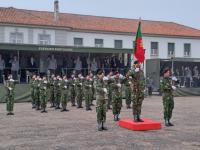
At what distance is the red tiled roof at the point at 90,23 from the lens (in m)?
41.8

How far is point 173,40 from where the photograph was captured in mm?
50594

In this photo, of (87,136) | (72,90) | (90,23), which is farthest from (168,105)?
(90,23)

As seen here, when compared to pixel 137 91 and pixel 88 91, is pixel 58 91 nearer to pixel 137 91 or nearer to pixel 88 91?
pixel 88 91

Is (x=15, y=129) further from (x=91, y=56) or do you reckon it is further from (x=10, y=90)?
(x=91, y=56)

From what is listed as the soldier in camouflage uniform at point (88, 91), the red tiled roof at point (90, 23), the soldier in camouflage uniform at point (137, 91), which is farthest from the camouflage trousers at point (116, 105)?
the red tiled roof at point (90, 23)

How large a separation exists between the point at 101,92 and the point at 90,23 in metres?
34.1

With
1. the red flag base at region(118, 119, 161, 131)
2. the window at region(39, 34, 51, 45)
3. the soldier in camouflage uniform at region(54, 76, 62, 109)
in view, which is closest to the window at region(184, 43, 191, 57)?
the window at region(39, 34, 51, 45)

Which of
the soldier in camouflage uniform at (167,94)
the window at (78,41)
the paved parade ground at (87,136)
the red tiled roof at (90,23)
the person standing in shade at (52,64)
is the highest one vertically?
the red tiled roof at (90,23)

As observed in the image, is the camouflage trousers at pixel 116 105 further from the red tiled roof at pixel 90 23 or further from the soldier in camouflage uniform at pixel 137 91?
the red tiled roof at pixel 90 23

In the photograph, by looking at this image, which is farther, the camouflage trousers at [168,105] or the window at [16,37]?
the window at [16,37]

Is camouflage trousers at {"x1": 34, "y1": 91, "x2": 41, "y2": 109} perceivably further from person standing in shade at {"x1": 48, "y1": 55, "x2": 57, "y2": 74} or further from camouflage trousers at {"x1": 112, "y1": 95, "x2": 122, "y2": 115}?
person standing in shade at {"x1": 48, "y1": 55, "x2": 57, "y2": 74}

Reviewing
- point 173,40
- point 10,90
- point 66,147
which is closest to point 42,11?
point 173,40

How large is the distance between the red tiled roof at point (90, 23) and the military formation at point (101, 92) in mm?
18711

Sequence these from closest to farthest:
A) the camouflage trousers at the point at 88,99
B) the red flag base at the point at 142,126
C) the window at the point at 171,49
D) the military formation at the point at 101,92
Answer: the red flag base at the point at 142,126 → the military formation at the point at 101,92 → the camouflage trousers at the point at 88,99 → the window at the point at 171,49
